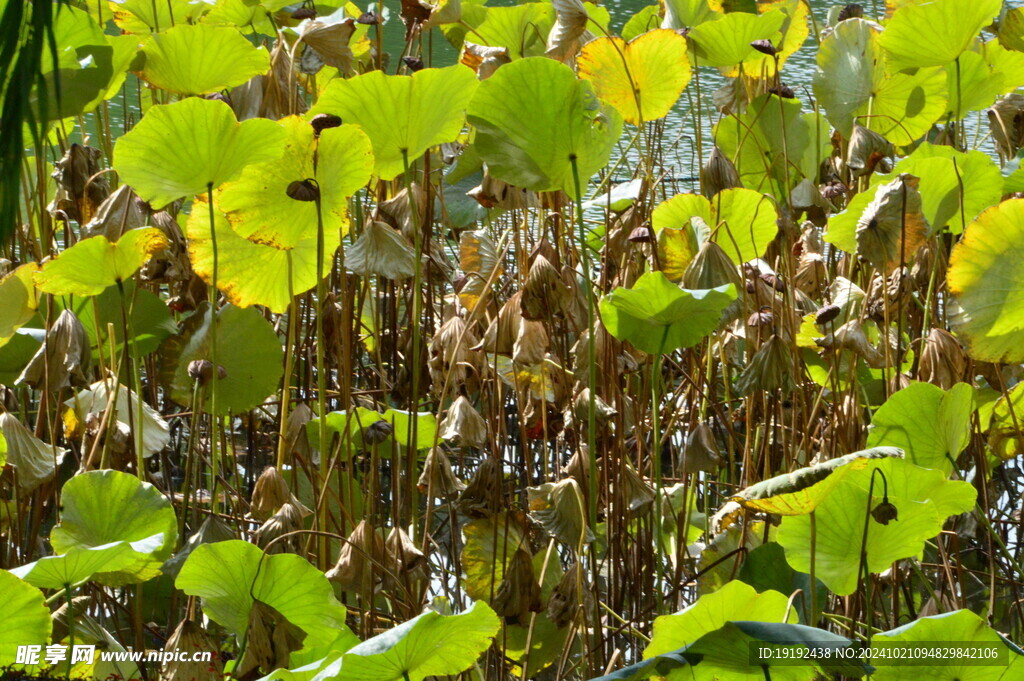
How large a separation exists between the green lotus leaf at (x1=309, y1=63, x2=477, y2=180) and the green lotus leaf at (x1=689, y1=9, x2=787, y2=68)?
0.42 m

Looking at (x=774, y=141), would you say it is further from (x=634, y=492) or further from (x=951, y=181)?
Answer: (x=634, y=492)

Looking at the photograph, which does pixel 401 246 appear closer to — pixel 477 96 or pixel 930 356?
pixel 477 96

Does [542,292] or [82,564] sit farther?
[542,292]

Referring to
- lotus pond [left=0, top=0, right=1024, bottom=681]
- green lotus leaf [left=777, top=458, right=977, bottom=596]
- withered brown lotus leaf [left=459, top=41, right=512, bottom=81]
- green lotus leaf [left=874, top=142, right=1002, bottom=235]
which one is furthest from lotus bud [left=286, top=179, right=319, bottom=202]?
green lotus leaf [left=874, top=142, right=1002, bottom=235]

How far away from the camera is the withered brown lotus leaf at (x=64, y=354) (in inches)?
37.2

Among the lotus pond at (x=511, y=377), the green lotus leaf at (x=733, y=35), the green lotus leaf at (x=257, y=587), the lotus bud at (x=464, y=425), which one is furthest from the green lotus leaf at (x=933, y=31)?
the green lotus leaf at (x=257, y=587)

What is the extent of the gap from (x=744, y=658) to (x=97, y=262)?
0.63 meters

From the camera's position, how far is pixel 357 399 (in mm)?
1306

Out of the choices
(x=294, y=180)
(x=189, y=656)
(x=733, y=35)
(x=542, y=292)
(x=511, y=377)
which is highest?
(x=733, y=35)

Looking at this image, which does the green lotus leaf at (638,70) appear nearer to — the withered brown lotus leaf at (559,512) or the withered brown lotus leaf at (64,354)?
the withered brown lotus leaf at (559,512)

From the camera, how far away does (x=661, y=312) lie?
84 centimetres

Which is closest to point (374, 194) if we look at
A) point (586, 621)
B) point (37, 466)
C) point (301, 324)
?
point (301, 324)

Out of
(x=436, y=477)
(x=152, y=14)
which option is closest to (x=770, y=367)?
(x=436, y=477)

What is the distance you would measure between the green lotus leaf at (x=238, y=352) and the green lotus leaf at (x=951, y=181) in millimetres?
638
